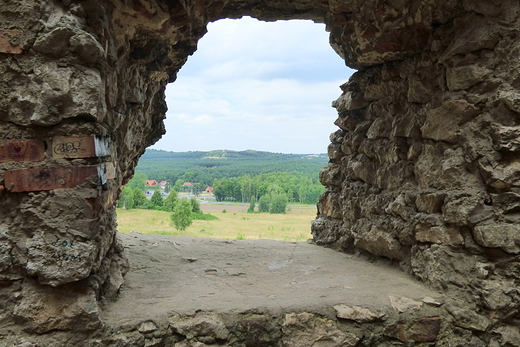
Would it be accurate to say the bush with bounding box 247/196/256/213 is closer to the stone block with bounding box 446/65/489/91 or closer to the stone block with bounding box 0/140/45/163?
the stone block with bounding box 446/65/489/91

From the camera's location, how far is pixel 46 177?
1579 mm

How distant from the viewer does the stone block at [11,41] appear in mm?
1538

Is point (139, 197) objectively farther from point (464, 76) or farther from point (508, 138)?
point (508, 138)

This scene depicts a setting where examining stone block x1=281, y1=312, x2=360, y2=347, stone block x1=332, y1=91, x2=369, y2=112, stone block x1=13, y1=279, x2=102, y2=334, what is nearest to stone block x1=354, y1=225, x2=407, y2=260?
stone block x1=281, y1=312, x2=360, y2=347

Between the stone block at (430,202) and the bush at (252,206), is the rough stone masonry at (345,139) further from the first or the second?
the bush at (252,206)

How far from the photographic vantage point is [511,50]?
6.40ft

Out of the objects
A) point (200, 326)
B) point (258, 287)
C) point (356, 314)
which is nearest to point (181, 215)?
point (258, 287)

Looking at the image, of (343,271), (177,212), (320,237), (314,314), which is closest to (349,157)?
(320,237)

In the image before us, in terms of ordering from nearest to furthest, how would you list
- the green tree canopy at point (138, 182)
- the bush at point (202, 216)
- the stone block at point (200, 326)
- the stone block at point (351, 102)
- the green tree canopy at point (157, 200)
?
the stone block at point (200, 326), the stone block at point (351, 102), the bush at point (202, 216), the green tree canopy at point (157, 200), the green tree canopy at point (138, 182)

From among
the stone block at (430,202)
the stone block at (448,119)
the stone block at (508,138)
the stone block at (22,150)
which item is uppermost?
the stone block at (448,119)

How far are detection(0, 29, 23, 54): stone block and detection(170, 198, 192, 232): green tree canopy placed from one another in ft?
10.3

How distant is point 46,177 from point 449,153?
80.8 inches

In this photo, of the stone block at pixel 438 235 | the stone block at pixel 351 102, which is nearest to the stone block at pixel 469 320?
the stone block at pixel 438 235

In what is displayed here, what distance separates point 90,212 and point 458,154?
→ 1919 mm
